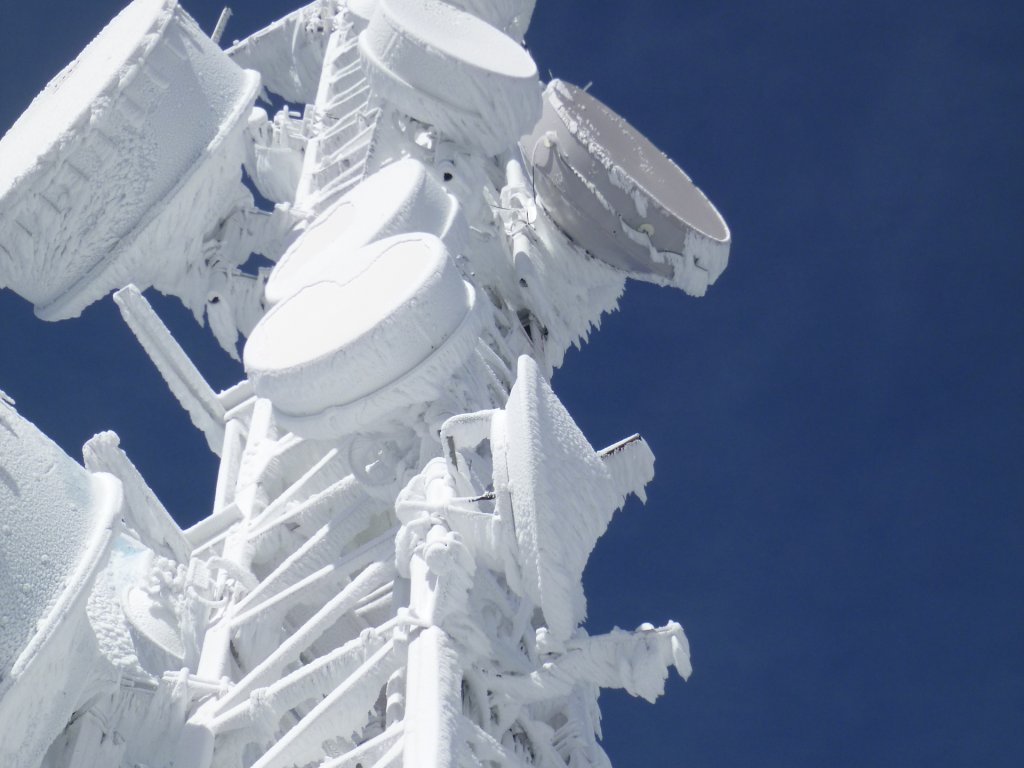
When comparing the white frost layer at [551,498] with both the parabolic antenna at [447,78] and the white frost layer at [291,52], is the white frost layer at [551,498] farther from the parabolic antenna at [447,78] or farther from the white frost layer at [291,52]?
the white frost layer at [291,52]

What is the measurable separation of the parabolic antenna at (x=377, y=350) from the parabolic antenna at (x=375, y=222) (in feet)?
3.35

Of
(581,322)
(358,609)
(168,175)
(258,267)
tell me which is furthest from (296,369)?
(581,322)

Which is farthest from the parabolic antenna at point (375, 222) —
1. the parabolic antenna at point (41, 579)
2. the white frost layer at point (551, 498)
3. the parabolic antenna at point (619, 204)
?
the parabolic antenna at point (41, 579)

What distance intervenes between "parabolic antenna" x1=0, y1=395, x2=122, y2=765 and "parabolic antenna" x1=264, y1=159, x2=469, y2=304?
4437 mm

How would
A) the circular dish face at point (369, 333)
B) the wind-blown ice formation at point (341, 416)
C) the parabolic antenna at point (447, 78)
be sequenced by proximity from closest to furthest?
the wind-blown ice formation at point (341, 416) < the circular dish face at point (369, 333) < the parabolic antenna at point (447, 78)

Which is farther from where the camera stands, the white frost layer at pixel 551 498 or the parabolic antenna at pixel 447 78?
the parabolic antenna at pixel 447 78

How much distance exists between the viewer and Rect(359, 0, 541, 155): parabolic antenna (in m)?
15.6

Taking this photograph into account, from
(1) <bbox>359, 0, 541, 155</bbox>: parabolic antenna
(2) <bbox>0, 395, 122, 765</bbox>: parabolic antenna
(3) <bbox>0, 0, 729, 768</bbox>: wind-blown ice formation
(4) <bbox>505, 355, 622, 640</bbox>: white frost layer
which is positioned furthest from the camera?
(1) <bbox>359, 0, 541, 155</bbox>: parabolic antenna

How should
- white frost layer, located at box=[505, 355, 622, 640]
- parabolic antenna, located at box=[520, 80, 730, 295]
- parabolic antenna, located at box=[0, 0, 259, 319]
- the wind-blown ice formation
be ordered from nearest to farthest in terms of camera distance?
1. the wind-blown ice formation
2. white frost layer, located at box=[505, 355, 622, 640]
3. parabolic antenna, located at box=[0, 0, 259, 319]
4. parabolic antenna, located at box=[520, 80, 730, 295]

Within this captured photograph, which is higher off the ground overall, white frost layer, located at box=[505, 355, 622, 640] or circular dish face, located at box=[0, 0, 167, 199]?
circular dish face, located at box=[0, 0, 167, 199]

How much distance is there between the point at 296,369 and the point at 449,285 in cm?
119

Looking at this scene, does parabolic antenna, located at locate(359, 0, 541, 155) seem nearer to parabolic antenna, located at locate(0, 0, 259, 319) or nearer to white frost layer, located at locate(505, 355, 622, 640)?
parabolic antenna, located at locate(0, 0, 259, 319)

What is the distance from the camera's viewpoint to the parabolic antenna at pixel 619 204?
663 inches

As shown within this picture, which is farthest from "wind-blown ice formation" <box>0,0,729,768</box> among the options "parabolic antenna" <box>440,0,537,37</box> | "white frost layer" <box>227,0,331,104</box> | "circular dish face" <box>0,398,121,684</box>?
"white frost layer" <box>227,0,331,104</box>
